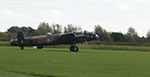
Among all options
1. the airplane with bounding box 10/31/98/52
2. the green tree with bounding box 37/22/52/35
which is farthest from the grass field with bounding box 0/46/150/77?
the green tree with bounding box 37/22/52/35

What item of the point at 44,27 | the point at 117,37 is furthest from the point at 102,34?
the point at 44,27

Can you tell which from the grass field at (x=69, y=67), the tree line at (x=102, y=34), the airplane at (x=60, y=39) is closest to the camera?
the grass field at (x=69, y=67)

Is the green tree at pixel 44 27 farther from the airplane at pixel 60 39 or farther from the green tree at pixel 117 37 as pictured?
the airplane at pixel 60 39

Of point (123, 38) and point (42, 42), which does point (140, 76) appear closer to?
point (42, 42)

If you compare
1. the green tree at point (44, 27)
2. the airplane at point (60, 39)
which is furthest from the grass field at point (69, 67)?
the green tree at point (44, 27)

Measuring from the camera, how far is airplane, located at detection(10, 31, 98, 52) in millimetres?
40281

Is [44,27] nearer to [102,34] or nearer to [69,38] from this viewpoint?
[102,34]

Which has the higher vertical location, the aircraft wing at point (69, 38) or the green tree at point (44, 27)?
the green tree at point (44, 27)

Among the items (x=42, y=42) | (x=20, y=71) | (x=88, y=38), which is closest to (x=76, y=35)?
(x=88, y=38)

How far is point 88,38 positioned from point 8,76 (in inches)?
1089

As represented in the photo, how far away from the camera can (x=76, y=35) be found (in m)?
40.4

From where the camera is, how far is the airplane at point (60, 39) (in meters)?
40.3

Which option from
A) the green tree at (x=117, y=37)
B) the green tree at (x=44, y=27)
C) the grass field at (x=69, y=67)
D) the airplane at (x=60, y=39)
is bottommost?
the grass field at (x=69, y=67)

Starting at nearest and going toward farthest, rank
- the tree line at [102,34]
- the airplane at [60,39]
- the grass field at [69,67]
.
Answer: the grass field at [69,67], the airplane at [60,39], the tree line at [102,34]
